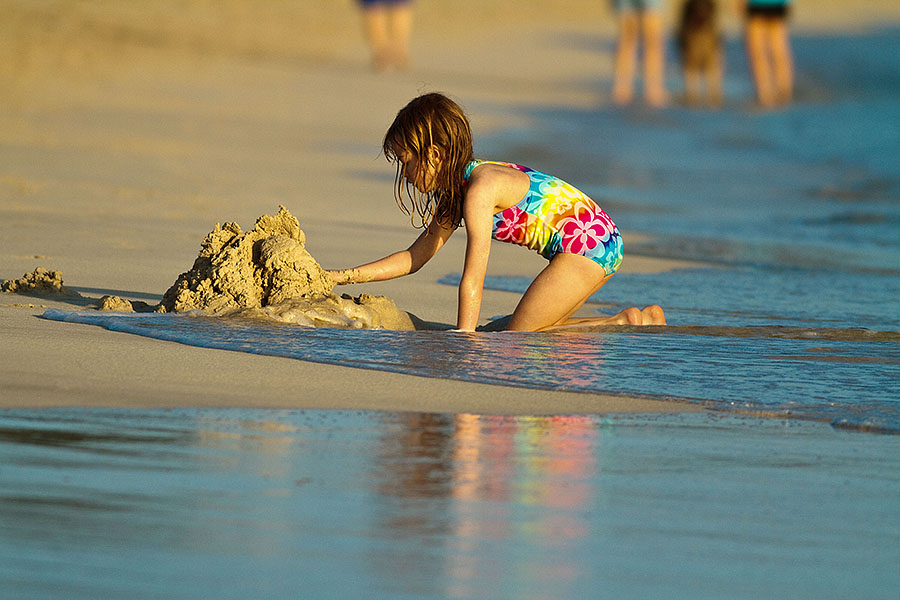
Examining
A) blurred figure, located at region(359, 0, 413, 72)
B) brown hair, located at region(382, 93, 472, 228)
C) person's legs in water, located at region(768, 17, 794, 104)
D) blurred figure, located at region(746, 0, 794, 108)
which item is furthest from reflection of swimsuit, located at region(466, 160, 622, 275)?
blurred figure, located at region(359, 0, 413, 72)

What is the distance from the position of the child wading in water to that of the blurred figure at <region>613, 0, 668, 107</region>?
43.0 feet

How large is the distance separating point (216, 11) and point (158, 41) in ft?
16.9

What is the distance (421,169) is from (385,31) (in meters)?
16.0

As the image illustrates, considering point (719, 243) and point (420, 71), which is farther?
point (420, 71)

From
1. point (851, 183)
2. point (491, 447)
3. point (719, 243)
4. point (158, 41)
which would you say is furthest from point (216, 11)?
point (491, 447)

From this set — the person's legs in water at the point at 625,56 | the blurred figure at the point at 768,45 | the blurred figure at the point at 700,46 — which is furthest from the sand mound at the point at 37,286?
the blurred figure at the point at 700,46

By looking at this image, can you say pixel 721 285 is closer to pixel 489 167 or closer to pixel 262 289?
pixel 489 167

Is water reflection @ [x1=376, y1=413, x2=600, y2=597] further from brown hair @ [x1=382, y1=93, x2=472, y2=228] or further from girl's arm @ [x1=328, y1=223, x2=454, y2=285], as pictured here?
girl's arm @ [x1=328, y1=223, x2=454, y2=285]

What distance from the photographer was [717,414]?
4.05m

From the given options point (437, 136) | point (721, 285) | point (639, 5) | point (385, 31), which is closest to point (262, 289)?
point (437, 136)

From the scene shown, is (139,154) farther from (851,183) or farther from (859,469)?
(859,469)

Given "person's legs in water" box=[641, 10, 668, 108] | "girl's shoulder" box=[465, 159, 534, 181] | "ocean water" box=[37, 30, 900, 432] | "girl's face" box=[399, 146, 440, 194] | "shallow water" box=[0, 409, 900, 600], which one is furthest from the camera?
"person's legs in water" box=[641, 10, 668, 108]

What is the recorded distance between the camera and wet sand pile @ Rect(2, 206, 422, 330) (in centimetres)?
521

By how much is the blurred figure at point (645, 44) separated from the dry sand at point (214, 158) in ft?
1.77
